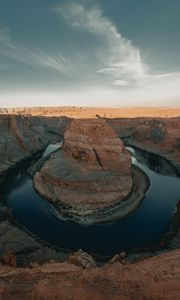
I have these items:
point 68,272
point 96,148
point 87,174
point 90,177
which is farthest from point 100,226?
point 68,272

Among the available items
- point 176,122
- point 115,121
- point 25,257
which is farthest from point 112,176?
point 115,121

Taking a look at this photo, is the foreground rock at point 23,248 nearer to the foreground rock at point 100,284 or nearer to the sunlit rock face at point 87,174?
the sunlit rock face at point 87,174

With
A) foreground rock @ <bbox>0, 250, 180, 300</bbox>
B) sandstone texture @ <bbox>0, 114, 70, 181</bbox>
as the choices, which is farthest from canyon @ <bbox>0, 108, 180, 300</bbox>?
sandstone texture @ <bbox>0, 114, 70, 181</bbox>

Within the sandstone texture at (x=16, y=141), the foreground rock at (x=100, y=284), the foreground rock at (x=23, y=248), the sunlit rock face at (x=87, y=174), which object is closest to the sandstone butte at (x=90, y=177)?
the sunlit rock face at (x=87, y=174)

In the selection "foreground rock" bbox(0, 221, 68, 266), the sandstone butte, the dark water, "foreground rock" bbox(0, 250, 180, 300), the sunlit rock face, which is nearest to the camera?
"foreground rock" bbox(0, 250, 180, 300)

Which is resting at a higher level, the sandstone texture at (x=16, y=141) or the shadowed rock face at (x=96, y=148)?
the shadowed rock face at (x=96, y=148)

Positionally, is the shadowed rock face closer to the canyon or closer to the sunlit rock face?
the sunlit rock face

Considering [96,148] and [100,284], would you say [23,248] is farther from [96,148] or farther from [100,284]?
[96,148]
